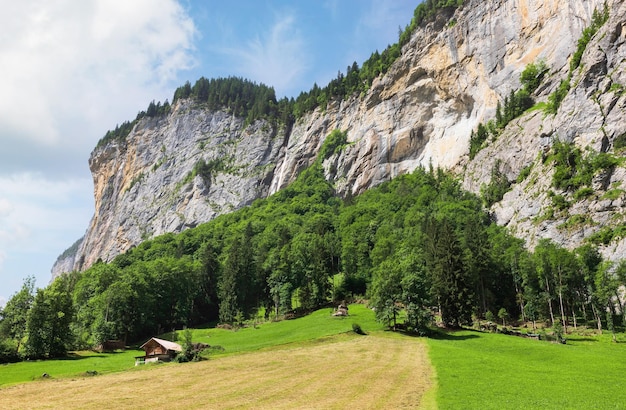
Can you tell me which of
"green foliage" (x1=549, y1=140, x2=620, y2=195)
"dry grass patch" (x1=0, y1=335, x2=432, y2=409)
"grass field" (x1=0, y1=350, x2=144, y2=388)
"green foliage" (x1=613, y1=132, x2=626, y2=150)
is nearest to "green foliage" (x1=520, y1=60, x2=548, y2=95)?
"green foliage" (x1=549, y1=140, x2=620, y2=195)

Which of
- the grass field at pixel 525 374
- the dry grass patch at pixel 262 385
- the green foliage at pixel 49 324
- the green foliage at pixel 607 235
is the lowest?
the grass field at pixel 525 374

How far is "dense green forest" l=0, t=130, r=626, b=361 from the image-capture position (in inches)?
2458

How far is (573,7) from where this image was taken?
392 ft

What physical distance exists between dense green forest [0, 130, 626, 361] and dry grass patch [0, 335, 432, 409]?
64.4 feet

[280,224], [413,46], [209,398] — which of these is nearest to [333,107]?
[413,46]

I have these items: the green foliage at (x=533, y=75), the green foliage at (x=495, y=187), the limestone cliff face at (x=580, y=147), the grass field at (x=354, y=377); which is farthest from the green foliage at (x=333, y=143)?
the grass field at (x=354, y=377)

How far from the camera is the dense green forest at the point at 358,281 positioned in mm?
62438

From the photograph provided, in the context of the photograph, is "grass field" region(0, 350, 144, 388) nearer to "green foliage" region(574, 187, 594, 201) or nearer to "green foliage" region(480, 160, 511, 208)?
"green foliage" region(574, 187, 594, 201)

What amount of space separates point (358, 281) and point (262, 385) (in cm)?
6795

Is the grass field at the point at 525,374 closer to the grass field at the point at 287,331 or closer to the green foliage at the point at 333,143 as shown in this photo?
the grass field at the point at 287,331

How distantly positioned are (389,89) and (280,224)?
73.6 meters

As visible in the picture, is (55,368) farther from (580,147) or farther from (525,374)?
(580,147)

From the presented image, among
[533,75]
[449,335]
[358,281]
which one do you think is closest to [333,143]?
[533,75]

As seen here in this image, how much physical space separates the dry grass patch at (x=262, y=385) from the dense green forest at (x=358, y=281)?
19.6 m
